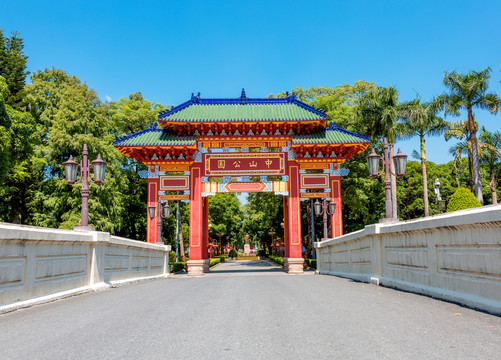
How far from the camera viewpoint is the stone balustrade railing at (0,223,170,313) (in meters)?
6.98

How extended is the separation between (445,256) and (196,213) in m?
16.9

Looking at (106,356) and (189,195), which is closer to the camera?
(106,356)

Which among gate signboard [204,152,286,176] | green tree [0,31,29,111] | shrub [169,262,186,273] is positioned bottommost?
shrub [169,262,186,273]

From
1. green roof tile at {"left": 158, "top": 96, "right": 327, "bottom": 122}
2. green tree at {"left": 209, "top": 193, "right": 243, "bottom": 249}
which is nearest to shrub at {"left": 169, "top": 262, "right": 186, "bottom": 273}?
green roof tile at {"left": 158, "top": 96, "right": 327, "bottom": 122}

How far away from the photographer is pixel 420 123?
3422cm

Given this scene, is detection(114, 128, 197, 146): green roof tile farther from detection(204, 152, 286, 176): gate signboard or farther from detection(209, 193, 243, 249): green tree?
detection(209, 193, 243, 249): green tree

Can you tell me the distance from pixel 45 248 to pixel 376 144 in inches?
1285

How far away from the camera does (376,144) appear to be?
120 ft

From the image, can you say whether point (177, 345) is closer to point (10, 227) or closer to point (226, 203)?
point (10, 227)

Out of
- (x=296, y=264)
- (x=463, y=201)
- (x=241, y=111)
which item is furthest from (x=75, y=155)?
(x=463, y=201)

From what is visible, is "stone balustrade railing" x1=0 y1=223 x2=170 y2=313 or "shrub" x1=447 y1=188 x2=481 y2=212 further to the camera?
"shrub" x1=447 y1=188 x2=481 y2=212

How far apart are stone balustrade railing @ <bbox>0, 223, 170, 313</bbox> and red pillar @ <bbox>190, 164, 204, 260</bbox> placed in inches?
335

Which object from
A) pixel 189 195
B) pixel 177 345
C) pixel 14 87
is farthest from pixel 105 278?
pixel 14 87

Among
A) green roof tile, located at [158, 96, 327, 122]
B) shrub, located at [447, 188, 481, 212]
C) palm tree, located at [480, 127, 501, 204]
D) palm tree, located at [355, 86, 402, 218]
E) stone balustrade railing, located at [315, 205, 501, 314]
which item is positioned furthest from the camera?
palm tree, located at [480, 127, 501, 204]
